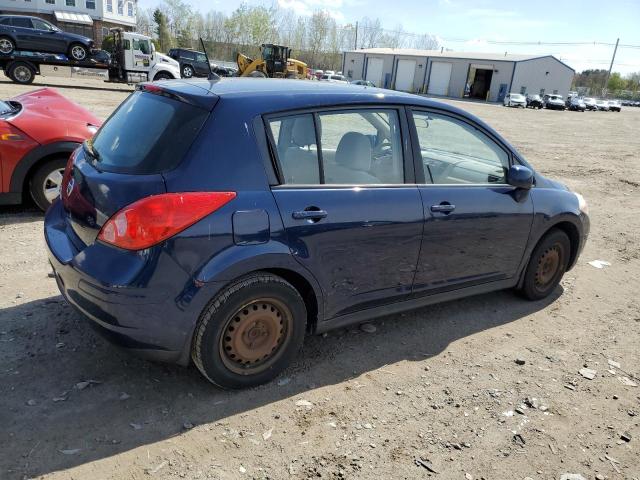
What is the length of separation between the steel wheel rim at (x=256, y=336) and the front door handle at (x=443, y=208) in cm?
127

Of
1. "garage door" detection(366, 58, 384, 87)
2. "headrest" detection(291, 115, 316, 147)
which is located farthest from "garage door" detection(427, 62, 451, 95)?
"headrest" detection(291, 115, 316, 147)

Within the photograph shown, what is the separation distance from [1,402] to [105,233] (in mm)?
1121

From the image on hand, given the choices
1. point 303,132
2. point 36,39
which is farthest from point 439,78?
point 303,132

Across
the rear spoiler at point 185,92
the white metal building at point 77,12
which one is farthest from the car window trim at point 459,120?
the white metal building at point 77,12

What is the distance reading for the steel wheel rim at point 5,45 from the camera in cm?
2176

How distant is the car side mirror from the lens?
396cm

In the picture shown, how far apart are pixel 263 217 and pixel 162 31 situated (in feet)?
240

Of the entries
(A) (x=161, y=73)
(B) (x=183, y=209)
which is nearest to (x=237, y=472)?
(B) (x=183, y=209)

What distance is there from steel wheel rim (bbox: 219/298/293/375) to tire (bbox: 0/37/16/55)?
24.4 metres

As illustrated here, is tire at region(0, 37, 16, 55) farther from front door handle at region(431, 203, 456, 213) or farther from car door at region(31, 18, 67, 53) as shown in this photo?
front door handle at region(431, 203, 456, 213)

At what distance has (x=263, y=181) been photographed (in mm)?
2834

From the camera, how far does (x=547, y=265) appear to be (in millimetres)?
4621

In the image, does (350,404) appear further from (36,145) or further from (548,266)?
(36,145)

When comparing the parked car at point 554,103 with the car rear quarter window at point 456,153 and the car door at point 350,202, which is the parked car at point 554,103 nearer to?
the car rear quarter window at point 456,153
